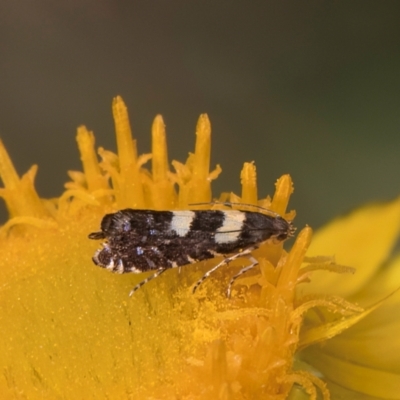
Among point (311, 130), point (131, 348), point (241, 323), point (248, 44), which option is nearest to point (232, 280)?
point (241, 323)

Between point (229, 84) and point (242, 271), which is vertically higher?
point (229, 84)

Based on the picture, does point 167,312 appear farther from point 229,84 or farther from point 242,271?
point 229,84

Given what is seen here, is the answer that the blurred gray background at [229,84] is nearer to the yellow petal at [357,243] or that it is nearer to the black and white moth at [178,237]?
the yellow petal at [357,243]

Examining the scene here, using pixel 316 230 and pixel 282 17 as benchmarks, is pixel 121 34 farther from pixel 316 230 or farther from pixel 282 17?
pixel 316 230

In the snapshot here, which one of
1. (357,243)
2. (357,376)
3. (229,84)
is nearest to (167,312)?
(357,376)

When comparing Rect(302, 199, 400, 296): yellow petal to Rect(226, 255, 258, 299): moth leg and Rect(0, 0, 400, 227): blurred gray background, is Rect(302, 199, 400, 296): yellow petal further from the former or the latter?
Rect(226, 255, 258, 299): moth leg

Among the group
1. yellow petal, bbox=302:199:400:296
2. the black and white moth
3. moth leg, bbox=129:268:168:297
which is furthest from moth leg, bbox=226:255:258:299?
yellow petal, bbox=302:199:400:296
